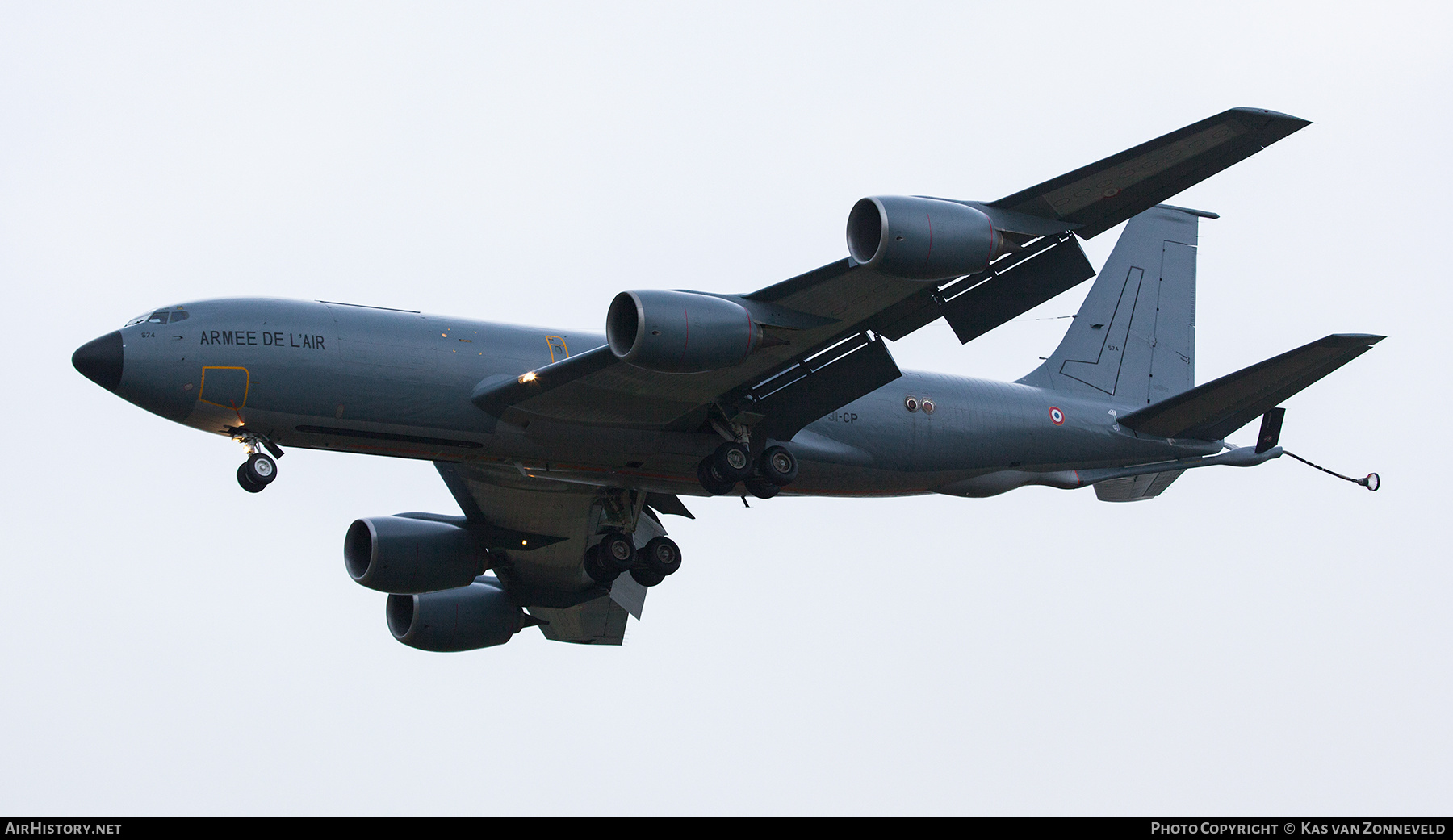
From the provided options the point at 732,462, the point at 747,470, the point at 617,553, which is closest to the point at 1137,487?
the point at 747,470

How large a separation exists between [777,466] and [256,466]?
8.99m

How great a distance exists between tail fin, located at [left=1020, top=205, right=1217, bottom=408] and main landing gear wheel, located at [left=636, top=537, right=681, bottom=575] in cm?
896

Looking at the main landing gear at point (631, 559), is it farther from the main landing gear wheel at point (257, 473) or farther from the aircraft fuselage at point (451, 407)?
the main landing gear wheel at point (257, 473)

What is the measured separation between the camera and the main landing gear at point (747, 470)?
29.0 metres

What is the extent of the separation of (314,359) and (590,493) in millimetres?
8071

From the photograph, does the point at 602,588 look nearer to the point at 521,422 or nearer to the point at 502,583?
the point at 502,583

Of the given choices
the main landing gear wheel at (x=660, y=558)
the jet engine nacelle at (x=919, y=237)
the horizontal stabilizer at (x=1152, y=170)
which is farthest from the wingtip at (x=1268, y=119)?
the main landing gear wheel at (x=660, y=558)

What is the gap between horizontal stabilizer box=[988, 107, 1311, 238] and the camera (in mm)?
25281

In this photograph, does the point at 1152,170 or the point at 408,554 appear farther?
the point at 408,554

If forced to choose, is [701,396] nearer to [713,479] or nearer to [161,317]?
[713,479]

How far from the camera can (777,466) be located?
29266 mm

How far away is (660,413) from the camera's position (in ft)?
94.5

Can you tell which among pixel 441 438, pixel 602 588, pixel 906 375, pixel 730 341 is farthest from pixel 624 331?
pixel 602 588

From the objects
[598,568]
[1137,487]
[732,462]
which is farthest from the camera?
[1137,487]
